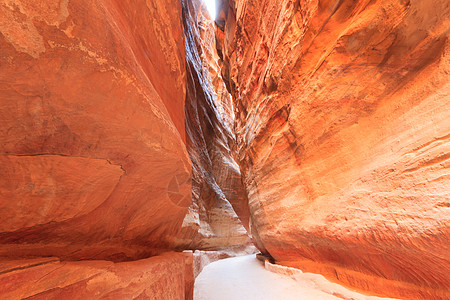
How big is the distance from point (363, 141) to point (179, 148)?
2677 millimetres

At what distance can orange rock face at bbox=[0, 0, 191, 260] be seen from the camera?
878 mm

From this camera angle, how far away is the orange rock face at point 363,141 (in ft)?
5.68

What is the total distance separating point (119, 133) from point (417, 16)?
3522mm

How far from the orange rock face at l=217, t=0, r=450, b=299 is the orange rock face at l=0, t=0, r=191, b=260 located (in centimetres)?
256

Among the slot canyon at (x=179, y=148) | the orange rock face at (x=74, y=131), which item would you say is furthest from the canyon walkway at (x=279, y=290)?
the orange rock face at (x=74, y=131)

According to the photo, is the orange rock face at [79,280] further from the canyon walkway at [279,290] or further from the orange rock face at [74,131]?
the canyon walkway at [279,290]

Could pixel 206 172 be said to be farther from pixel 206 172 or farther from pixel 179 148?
pixel 179 148

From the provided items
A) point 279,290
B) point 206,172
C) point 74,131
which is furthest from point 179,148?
point 206,172

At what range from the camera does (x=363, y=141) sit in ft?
8.24

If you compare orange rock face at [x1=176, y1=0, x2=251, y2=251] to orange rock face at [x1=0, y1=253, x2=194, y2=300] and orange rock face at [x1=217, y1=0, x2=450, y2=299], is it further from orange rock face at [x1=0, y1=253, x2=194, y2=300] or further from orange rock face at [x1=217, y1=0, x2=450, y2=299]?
orange rock face at [x1=0, y1=253, x2=194, y2=300]

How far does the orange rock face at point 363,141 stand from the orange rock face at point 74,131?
2557 mm

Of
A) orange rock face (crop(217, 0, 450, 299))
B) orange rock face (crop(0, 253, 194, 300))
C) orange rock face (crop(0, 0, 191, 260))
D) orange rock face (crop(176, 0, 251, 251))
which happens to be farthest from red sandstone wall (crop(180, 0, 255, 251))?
orange rock face (crop(0, 0, 191, 260))

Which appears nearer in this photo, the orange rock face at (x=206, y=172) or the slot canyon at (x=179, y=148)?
the slot canyon at (x=179, y=148)

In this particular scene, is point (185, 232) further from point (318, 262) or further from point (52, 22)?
point (52, 22)
